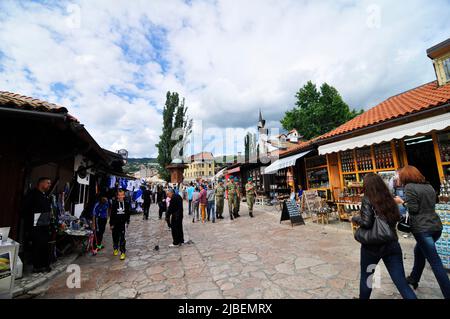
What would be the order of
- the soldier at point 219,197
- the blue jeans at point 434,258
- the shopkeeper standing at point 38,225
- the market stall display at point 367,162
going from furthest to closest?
the soldier at point 219,197 → the market stall display at point 367,162 → the shopkeeper standing at point 38,225 → the blue jeans at point 434,258

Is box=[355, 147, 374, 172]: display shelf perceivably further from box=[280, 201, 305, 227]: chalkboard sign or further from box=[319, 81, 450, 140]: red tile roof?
box=[280, 201, 305, 227]: chalkboard sign

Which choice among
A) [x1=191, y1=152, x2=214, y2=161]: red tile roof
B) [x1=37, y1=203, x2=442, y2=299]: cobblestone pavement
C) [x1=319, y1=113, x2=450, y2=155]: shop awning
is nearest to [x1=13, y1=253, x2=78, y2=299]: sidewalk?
[x1=37, y1=203, x2=442, y2=299]: cobblestone pavement

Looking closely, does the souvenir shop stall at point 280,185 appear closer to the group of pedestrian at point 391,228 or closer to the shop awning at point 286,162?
the shop awning at point 286,162

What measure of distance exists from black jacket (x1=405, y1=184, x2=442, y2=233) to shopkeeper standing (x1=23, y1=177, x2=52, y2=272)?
636 centimetres

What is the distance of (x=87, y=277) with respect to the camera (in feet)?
12.6

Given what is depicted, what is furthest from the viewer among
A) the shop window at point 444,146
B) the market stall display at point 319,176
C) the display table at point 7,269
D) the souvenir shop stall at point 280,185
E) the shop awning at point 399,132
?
the souvenir shop stall at point 280,185

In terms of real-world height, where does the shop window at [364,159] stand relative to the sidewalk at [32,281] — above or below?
above

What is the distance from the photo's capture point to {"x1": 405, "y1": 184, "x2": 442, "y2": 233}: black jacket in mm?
2523

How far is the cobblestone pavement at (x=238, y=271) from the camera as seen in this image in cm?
306

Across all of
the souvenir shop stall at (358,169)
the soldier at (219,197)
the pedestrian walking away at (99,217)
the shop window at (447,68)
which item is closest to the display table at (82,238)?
the pedestrian walking away at (99,217)

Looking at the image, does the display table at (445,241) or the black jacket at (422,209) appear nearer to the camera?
the black jacket at (422,209)

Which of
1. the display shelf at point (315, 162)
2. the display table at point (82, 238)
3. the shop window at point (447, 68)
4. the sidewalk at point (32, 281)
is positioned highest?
the shop window at point (447, 68)
